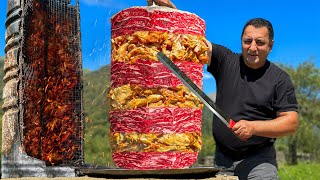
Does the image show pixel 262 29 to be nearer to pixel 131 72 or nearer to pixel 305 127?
pixel 131 72

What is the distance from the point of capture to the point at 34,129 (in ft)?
13.8

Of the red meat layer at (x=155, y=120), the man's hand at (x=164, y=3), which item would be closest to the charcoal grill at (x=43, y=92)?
the red meat layer at (x=155, y=120)

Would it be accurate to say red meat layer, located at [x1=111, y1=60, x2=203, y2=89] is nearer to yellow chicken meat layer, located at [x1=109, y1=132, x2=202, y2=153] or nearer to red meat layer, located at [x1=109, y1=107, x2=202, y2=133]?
red meat layer, located at [x1=109, y1=107, x2=202, y2=133]

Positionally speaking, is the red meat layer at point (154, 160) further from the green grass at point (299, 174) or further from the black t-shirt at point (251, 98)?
the green grass at point (299, 174)

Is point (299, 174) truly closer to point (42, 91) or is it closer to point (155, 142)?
point (42, 91)

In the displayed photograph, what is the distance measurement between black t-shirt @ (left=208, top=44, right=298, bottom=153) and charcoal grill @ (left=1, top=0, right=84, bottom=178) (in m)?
1.28

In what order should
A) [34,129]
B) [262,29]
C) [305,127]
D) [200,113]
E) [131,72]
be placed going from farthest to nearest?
[305,127] < [34,129] < [200,113] < [131,72] < [262,29]

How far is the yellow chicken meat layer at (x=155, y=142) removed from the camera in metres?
3.69

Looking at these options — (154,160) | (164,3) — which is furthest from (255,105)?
(164,3)

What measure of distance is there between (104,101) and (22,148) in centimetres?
72

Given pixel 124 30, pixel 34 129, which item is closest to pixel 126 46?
pixel 124 30

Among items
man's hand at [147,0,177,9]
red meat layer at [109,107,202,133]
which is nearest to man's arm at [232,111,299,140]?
red meat layer at [109,107,202,133]

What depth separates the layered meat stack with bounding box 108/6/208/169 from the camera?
3658mm

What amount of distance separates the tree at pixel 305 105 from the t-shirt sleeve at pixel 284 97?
110 feet
